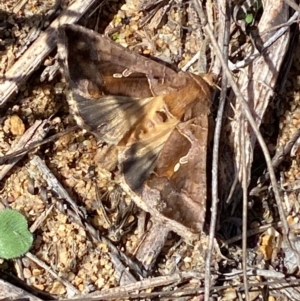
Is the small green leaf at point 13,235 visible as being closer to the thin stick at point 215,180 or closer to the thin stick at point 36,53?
the thin stick at point 36,53

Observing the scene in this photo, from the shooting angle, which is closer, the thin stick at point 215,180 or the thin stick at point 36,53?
the thin stick at point 215,180

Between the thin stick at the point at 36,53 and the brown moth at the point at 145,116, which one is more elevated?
the thin stick at the point at 36,53

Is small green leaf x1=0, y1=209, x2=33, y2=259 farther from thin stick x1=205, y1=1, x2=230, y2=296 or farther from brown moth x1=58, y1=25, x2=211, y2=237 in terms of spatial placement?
thin stick x1=205, y1=1, x2=230, y2=296

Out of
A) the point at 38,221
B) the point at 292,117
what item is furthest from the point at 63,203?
the point at 292,117

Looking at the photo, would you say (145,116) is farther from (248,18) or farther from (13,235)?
(13,235)

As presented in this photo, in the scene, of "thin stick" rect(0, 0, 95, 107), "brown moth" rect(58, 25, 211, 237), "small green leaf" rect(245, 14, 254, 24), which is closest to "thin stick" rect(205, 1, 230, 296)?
"brown moth" rect(58, 25, 211, 237)

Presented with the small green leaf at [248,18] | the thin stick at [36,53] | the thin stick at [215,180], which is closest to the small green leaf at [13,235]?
the thin stick at [36,53]
